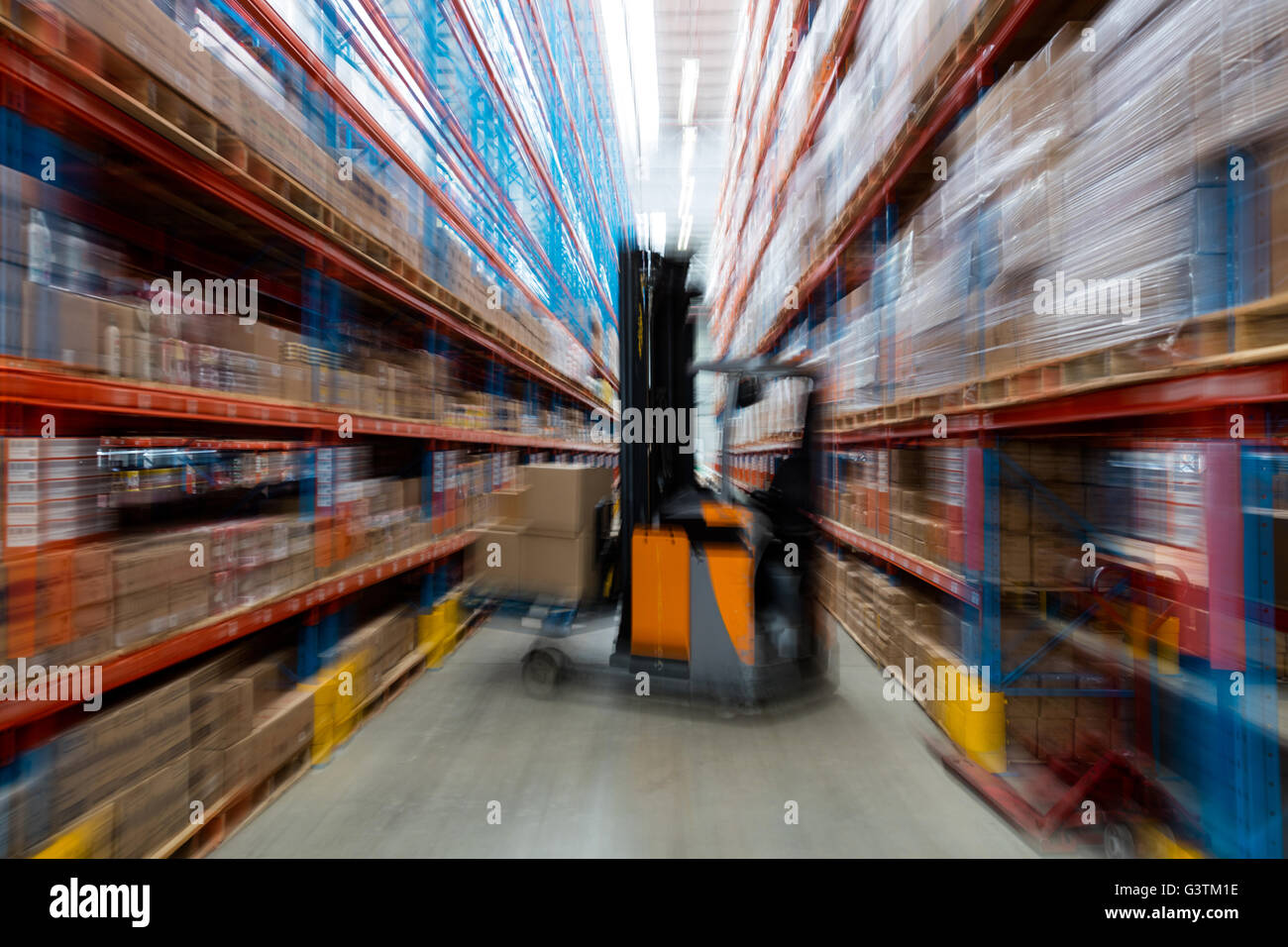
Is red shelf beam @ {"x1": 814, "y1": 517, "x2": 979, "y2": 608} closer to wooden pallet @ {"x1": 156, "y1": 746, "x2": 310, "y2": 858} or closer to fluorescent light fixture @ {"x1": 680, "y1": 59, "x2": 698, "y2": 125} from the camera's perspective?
wooden pallet @ {"x1": 156, "y1": 746, "x2": 310, "y2": 858}

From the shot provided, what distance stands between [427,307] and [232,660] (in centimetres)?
254

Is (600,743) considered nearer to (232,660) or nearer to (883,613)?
(232,660)

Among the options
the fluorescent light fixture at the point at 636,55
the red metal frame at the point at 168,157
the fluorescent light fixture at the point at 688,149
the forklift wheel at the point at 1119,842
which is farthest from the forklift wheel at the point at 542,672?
the fluorescent light fixture at the point at 688,149

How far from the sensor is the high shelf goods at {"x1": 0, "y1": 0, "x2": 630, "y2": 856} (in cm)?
165

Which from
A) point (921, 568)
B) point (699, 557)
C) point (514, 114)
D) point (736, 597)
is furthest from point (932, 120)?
point (514, 114)

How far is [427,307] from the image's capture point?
3.87 m

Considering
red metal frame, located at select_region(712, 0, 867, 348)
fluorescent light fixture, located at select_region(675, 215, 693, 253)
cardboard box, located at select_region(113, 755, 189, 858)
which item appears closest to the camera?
cardboard box, located at select_region(113, 755, 189, 858)

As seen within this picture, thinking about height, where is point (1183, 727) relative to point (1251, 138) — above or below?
below

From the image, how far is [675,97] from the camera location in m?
11.6

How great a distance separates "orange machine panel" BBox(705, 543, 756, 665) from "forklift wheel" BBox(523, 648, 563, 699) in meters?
1.20

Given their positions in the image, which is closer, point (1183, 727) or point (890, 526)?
point (1183, 727)

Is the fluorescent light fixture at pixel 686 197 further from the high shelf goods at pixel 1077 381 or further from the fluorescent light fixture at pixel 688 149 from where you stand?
the high shelf goods at pixel 1077 381

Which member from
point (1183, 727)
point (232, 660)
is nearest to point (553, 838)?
point (232, 660)

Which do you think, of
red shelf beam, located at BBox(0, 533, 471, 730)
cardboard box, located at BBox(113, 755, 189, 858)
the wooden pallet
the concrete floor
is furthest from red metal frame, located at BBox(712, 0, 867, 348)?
cardboard box, located at BBox(113, 755, 189, 858)
